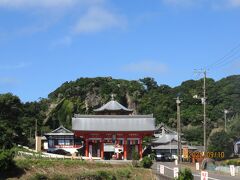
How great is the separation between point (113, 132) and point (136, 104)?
60.4m

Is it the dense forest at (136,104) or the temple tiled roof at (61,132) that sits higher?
the dense forest at (136,104)

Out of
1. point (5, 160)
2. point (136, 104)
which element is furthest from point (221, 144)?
point (136, 104)

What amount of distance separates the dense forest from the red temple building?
72.4ft

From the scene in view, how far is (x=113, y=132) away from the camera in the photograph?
64.6 metres

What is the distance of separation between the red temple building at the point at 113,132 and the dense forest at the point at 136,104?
22079 millimetres

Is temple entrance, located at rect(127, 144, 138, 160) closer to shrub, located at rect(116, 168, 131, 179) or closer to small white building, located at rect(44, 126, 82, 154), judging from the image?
shrub, located at rect(116, 168, 131, 179)

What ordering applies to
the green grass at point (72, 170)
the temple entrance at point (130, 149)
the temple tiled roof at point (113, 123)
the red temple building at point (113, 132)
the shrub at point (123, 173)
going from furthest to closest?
the temple tiled roof at point (113, 123)
the temple entrance at point (130, 149)
the red temple building at point (113, 132)
the shrub at point (123, 173)
the green grass at point (72, 170)

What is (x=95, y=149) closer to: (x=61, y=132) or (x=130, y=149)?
(x=130, y=149)

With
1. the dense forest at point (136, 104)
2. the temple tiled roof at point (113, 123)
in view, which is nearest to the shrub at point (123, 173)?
the temple tiled roof at point (113, 123)

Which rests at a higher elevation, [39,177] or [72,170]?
[72,170]

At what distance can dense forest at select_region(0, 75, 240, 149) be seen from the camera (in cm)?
9612

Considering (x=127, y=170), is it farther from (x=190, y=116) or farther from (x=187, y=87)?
(x=187, y=87)

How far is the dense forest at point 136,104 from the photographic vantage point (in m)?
96.1

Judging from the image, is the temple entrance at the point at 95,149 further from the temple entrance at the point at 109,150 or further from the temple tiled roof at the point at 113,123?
the temple tiled roof at the point at 113,123
